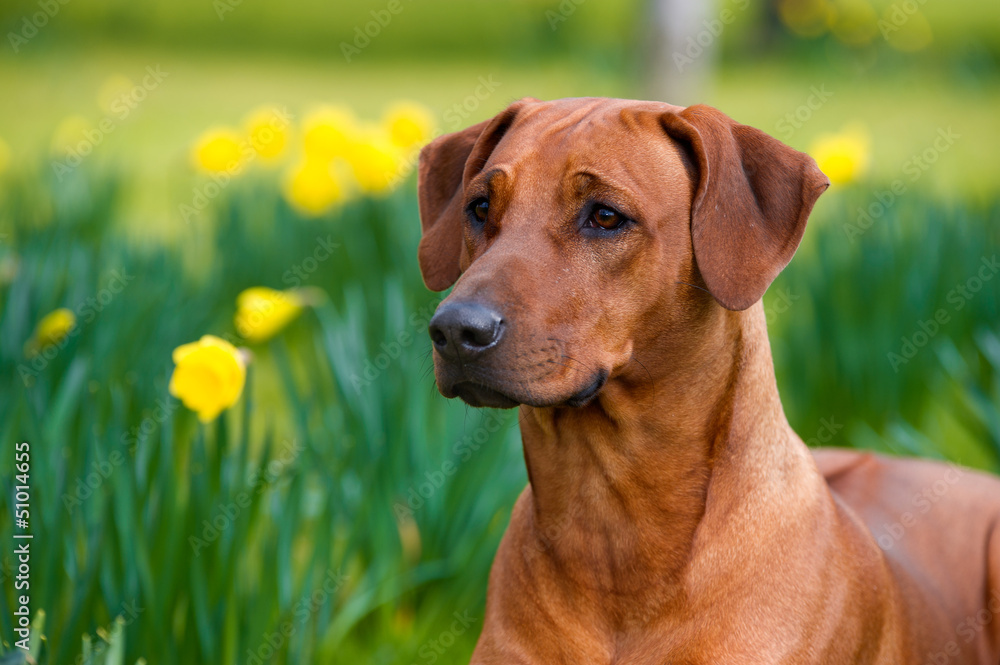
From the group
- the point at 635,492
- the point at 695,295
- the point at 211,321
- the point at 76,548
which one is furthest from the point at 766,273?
the point at 211,321

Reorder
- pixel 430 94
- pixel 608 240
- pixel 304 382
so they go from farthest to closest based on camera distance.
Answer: pixel 430 94
pixel 304 382
pixel 608 240

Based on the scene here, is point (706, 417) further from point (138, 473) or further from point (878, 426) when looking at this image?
point (878, 426)

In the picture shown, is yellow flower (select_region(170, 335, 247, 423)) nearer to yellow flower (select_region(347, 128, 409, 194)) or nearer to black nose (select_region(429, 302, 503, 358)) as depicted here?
black nose (select_region(429, 302, 503, 358))

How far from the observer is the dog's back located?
102 inches

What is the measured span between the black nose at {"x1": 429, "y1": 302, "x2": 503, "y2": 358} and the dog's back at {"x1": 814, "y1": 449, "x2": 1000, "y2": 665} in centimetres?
121

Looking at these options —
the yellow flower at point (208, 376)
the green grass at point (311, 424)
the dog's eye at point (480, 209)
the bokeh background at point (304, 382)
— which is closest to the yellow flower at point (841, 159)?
the bokeh background at point (304, 382)

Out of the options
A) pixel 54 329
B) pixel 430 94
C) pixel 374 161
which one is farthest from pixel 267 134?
pixel 430 94

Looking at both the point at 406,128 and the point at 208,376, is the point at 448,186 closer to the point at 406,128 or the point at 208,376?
the point at 208,376

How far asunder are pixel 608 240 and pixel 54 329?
189cm

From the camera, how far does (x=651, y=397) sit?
2160mm

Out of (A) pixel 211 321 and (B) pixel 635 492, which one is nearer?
(B) pixel 635 492

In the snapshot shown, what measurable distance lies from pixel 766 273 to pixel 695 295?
152 millimetres

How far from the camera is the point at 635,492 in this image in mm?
2188

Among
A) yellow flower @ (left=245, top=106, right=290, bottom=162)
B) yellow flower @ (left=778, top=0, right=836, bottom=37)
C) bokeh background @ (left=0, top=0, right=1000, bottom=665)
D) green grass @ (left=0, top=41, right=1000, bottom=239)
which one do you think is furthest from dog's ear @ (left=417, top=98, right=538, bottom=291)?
yellow flower @ (left=778, top=0, right=836, bottom=37)
